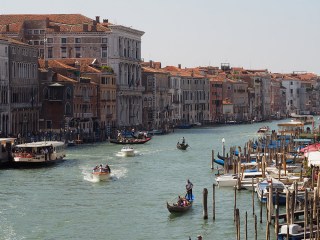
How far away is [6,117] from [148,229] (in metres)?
22.0

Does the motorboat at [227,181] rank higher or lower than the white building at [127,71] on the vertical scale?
lower

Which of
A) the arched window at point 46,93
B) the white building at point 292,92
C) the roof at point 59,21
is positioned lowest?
the arched window at point 46,93

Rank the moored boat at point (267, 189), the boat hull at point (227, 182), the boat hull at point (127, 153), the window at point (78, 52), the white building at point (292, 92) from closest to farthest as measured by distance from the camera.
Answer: the moored boat at point (267, 189) < the boat hull at point (227, 182) < the boat hull at point (127, 153) < the window at point (78, 52) < the white building at point (292, 92)

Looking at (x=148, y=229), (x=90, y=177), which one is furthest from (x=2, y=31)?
(x=148, y=229)

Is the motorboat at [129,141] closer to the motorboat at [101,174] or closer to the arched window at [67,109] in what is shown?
the arched window at [67,109]

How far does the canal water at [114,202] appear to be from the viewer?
18375mm

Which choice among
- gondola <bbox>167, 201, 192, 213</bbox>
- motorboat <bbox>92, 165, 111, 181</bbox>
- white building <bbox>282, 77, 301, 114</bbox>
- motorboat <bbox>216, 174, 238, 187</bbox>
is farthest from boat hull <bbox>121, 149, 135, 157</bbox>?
white building <bbox>282, 77, 301, 114</bbox>

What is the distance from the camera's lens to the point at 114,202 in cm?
2212

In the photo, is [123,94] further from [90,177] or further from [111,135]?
[90,177]

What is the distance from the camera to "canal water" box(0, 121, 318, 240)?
18.4 metres

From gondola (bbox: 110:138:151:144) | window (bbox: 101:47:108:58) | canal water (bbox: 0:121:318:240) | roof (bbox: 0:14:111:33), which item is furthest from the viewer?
window (bbox: 101:47:108:58)

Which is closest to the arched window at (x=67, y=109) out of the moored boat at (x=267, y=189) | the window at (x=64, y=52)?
the window at (x=64, y=52)

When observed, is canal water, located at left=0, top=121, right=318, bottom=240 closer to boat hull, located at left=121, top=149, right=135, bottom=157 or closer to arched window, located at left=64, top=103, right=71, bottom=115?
boat hull, located at left=121, top=149, right=135, bottom=157

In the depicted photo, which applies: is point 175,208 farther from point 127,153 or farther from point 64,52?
point 64,52
